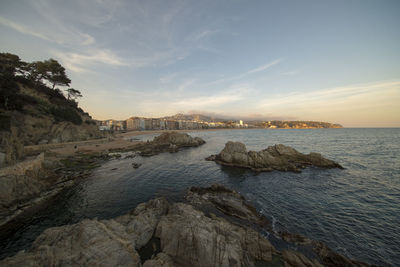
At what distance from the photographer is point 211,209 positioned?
1059 centimetres

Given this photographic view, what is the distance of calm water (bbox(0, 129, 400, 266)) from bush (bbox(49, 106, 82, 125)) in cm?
2450

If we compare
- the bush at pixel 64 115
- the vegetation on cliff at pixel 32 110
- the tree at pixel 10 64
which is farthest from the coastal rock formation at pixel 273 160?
the tree at pixel 10 64

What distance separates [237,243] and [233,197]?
17.9 feet

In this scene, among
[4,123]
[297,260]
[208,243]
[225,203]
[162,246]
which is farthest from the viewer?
[4,123]

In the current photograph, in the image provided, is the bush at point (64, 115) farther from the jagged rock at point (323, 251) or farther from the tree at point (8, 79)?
the jagged rock at point (323, 251)

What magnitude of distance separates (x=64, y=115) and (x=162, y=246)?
143 feet

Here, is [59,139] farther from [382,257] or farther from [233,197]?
[382,257]

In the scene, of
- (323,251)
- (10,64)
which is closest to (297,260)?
(323,251)

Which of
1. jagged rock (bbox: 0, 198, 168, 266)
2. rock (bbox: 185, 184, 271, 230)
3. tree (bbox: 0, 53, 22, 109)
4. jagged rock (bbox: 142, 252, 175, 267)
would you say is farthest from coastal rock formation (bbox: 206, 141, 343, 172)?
tree (bbox: 0, 53, 22, 109)

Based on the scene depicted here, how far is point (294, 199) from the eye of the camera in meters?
12.5

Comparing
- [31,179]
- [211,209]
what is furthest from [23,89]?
[211,209]

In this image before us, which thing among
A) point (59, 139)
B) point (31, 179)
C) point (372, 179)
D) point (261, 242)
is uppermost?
point (59, 139)

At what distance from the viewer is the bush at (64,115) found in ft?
A: 103

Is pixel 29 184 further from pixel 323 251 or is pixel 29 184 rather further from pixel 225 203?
pixel 323 251
